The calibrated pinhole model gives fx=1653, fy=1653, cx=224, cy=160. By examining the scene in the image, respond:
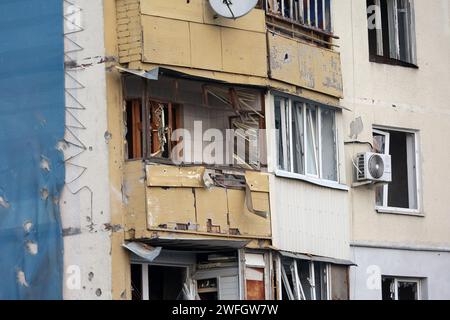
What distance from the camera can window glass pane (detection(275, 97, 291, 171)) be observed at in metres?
27.6

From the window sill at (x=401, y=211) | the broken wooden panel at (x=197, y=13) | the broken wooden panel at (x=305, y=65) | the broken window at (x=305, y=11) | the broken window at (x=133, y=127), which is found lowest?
the window sill at (x=401, y=211)

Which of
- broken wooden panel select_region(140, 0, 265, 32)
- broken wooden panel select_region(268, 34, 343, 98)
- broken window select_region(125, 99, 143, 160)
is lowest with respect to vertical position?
broken window select_region(125, 99, 143, 160)

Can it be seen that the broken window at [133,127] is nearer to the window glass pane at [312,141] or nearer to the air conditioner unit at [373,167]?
the window glass pane at [312,141]

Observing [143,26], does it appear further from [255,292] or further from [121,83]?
[255,292]

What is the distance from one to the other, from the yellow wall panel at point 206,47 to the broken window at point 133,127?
1153 mm

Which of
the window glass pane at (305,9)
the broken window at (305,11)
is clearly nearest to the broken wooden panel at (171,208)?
the broken window at (305,11)

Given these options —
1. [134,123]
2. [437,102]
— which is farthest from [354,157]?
[134,123]

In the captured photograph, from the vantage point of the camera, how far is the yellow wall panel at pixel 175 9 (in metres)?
25.6

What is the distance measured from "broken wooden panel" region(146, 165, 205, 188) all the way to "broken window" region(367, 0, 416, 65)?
5840 mm

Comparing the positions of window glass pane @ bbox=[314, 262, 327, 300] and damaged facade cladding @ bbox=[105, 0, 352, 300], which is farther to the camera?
window glass pane @ bbox=[314, 262, 327, 300]

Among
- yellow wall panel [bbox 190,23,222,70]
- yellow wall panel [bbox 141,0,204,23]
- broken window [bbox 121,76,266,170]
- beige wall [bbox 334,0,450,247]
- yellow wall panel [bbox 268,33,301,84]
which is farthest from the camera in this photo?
beige wall [bbox 334,0,450,247]

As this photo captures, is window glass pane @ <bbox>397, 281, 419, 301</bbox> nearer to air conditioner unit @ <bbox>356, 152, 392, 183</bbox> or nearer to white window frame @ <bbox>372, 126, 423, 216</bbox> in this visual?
white window frame @ <bbox>372, 126, 423, 216</bbox>


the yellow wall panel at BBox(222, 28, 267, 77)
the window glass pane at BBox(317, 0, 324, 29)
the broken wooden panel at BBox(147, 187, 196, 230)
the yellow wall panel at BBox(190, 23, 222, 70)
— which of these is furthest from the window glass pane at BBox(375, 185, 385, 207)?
the broken wooden panel at BBox(147, 187, 196, 230)
